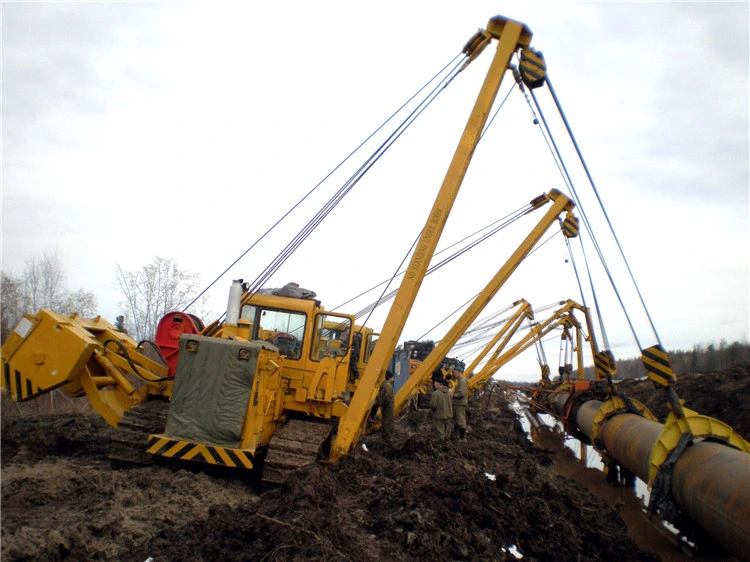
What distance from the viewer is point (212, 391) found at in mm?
6434

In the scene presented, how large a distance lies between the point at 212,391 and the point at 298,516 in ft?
7.78

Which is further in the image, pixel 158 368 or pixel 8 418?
pixel 8 418

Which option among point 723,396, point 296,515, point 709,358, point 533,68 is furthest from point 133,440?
point 709,358

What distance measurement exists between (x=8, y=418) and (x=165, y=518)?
21.6ft

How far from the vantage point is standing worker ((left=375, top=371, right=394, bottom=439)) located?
9.67m

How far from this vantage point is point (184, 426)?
641cm

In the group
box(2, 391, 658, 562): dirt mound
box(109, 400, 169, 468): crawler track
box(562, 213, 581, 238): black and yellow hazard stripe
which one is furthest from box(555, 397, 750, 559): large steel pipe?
box(562, 213, 581, 238): black and yellow hazard stripe

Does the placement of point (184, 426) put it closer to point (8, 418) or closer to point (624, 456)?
point (8, 418)

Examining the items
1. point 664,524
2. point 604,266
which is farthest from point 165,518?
point 664,524

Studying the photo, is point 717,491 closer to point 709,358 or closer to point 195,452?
point 195,452

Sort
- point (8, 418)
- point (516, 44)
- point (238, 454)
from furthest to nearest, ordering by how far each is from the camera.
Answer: point (8, 418) → point (516, 44) → point (238, 454)

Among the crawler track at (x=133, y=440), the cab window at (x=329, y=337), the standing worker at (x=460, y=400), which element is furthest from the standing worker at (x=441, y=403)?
the crawler track at (x=133, y=440)

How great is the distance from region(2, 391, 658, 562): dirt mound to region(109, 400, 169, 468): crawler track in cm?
31

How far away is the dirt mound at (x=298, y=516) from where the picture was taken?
4172 mm
